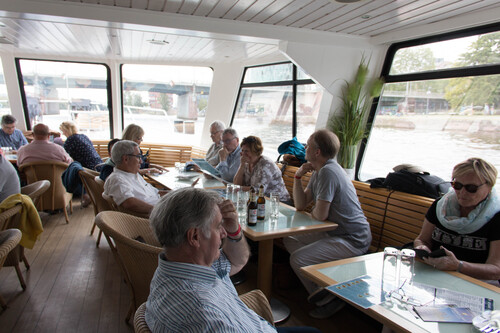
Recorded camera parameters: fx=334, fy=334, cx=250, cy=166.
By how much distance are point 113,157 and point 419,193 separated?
2.82 m

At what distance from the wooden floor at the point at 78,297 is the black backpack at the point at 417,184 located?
Result: 3.95 feet

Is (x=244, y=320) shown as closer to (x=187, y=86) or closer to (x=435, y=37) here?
(x=435, y=37)

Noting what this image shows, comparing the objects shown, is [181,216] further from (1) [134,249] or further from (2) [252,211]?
(2) [252,211]

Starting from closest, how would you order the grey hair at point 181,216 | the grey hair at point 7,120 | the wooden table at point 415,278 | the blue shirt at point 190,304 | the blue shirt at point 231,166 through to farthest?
the blue shirt at point 190,304
the grey hair at point 181,216
the wooden table at point 415,278
the blue shirt at point 231,166
the grey hair at point 7,120

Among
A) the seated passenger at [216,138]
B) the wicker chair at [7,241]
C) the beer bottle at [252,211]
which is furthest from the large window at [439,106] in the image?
the wicker chair at [7,241]

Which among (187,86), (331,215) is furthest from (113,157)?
(187,86)

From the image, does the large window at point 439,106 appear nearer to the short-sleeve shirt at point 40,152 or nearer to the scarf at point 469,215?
the scarf at point 469,215

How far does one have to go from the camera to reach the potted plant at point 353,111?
4.71 m

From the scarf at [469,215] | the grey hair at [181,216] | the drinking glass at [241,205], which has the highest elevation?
the grey hair at [181,216]

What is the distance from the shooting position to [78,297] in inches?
117

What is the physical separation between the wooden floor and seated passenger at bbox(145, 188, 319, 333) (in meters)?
1.69

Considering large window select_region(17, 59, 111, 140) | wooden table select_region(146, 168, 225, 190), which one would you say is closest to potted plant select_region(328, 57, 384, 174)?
wooden table select_region(146, 168, 225, 190)

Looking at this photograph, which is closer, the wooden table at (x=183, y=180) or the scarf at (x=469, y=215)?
the scarf at (x=469, y=215)

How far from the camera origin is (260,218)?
2.64m
